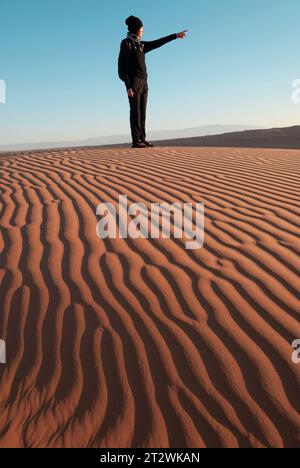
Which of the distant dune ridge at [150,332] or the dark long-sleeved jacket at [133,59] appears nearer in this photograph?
the distant dune ridge at [150,332]

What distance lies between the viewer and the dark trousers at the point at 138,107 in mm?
8781

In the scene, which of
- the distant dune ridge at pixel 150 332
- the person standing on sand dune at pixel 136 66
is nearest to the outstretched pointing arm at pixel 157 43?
the person standing on sand dune at pixel 136 66

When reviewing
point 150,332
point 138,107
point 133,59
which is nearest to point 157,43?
point 133,59

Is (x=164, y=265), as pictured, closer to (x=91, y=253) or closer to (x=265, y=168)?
(x=91, y=253)

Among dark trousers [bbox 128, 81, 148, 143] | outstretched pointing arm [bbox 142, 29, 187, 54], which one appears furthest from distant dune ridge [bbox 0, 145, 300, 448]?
outstretched pointing arm [bbox 142, 29, 187, 54]

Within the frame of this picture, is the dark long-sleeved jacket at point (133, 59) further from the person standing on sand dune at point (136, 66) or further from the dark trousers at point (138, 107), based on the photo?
the dark trousers at point (138, 107)

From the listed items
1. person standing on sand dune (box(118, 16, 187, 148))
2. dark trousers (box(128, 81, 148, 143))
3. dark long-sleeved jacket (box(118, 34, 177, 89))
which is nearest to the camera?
person standing on sand dune (box(118, 16, 187, 148))

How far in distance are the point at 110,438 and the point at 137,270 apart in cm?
145

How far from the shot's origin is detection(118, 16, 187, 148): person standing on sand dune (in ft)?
27.0

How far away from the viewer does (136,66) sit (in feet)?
28.0

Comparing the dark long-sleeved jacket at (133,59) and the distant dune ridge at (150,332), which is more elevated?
the dark long-sleeved jacket at (133,59)

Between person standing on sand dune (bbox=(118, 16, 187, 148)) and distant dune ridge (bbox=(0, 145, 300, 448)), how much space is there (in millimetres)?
4937

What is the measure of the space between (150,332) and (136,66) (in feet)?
23.9

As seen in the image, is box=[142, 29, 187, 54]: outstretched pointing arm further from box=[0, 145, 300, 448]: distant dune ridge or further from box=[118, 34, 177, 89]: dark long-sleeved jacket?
box=[0, 145, 300, 448]: distant dune ridge
